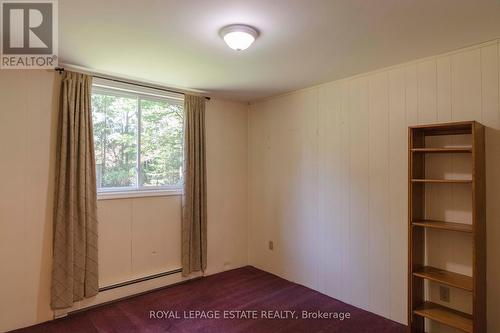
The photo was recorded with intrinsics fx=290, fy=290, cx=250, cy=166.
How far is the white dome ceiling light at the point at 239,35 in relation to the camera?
6.60 ft

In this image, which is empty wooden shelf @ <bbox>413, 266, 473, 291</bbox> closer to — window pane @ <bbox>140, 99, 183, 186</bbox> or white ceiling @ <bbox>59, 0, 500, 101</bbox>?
white ceiling @ <bbox>59, 0, 500, 101</bbox>

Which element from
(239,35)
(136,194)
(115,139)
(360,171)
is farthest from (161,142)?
(360,171)

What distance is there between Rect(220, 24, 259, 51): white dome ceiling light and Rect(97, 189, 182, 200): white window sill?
6.78 feet

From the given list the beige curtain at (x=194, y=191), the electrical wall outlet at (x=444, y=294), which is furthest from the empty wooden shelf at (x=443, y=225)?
the beige curtain at (x=194, y=191)

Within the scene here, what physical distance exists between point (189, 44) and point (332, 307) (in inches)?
115

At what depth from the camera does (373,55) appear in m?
2.55

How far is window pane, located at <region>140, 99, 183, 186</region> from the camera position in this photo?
11.5 ft

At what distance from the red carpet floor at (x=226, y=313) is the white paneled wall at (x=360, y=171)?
230 mm

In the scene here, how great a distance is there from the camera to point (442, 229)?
96.7 inches

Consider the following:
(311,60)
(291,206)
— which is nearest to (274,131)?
(291,206)

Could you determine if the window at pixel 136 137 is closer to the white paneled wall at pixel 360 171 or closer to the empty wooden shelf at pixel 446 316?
the white paneled wall at pixel 360 171

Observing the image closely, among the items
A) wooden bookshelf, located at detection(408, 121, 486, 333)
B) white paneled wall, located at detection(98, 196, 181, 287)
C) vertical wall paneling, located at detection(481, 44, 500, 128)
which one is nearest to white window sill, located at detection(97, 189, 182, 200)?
white paneled wall, located at detection(98, 196, 181, 287)

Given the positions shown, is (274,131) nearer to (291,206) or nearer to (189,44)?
(291,206)

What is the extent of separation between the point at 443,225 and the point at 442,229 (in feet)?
0.68
